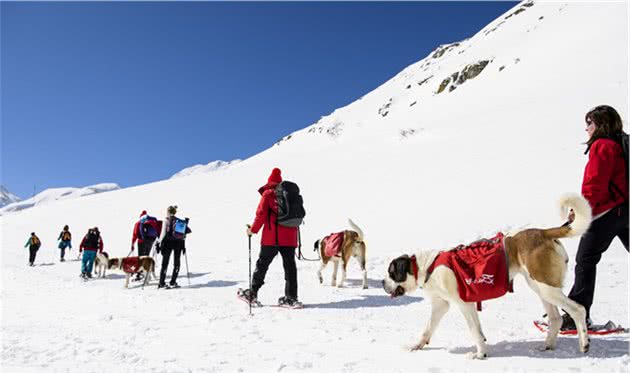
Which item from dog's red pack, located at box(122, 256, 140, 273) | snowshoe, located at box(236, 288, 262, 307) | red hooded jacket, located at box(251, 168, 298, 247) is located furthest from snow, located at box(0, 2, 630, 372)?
red hooded jacket, located at box(251, 168, 298, 247)

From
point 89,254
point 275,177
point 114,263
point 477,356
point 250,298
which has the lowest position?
point 477,356

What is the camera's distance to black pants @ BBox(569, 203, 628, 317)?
4398 millimetres

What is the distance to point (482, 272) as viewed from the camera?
4113 millimetres

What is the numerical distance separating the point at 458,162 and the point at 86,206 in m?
28.2

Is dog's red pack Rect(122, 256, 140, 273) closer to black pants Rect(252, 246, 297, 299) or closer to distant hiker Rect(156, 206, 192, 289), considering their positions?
distant hiker Rect(156, 206, 192, 289)

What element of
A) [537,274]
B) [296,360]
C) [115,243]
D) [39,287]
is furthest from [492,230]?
[115,243]

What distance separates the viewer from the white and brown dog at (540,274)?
396 cm

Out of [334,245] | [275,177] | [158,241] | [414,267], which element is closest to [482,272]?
[414,267]

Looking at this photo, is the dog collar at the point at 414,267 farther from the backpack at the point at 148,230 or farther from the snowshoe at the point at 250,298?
the backpack at the point at 148,230

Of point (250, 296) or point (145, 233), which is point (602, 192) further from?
point (145, 233)

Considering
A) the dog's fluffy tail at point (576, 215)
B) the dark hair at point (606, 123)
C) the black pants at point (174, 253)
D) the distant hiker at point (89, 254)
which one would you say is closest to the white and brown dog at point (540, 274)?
the dog's fluffy tail at point (576, 215)

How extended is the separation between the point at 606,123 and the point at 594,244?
1.32 metres

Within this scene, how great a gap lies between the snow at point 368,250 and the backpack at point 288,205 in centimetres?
149

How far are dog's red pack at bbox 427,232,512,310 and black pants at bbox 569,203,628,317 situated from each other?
1.09m
